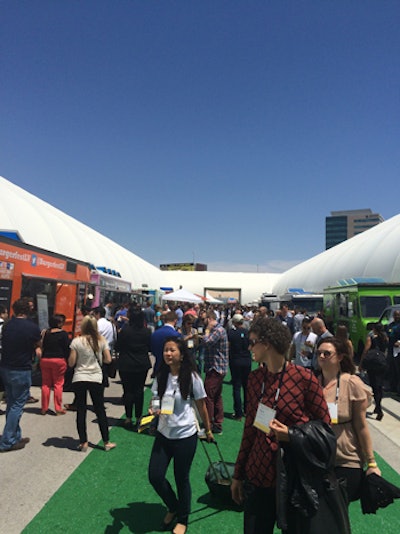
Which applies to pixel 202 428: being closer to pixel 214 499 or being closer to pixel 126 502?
pixel 214 499

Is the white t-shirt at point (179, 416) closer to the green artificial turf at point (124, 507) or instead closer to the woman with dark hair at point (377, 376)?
the green artificial turf at point (124, 507)

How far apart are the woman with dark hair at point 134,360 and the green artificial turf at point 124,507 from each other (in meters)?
1.32

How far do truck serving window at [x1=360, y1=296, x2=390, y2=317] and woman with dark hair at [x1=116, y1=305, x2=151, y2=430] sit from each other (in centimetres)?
1007

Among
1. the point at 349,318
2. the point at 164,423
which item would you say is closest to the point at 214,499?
the point at 164,423

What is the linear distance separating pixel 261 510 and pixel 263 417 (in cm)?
53

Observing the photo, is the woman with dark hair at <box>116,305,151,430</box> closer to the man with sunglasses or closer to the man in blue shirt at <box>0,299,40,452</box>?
the man in blue shirt at <box>0,299,40,452</box>

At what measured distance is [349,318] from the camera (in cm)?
1517

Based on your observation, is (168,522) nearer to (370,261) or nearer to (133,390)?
(133,390)

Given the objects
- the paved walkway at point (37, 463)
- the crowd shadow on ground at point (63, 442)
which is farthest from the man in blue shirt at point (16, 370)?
the crowd shadow on ground at point (63, 442)

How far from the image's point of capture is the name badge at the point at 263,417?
230 centimetres

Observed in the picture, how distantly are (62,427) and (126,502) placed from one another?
2.68m

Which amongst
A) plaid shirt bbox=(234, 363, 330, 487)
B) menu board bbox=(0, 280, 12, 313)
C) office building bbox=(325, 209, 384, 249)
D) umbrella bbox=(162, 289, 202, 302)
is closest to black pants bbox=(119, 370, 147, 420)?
menu board bbox=(0, 280, 12, 313)

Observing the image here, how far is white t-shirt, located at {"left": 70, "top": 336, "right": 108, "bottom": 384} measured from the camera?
5215mm

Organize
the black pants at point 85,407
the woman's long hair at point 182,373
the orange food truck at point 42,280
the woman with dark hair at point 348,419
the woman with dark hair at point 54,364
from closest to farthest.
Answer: the woman with dark hair at point 348,419 → the woman's long hair at point 182,373 → the black pants at point 85,407 → the woman with dark hair at point 54,364 → the orange food truck at point 42,280
